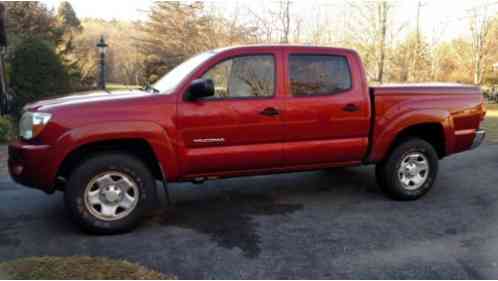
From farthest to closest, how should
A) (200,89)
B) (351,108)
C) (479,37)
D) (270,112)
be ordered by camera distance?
(479,37) < (351,108) < (270,112) < (200,89)

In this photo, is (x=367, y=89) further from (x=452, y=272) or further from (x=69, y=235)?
(x=69, y=235)

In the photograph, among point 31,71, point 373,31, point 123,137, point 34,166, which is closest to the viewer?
point 34,166

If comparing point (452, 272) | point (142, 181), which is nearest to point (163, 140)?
point (142, 181)

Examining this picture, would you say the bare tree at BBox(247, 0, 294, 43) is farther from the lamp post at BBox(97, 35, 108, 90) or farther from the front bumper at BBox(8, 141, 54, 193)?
the front bumper at BBox(8, 141, 54, 193)

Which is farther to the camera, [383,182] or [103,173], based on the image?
[383,182]

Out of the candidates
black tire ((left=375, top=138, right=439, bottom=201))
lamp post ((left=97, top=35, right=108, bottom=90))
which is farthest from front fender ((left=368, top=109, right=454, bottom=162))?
lamp post ((left=97, top=35, right=108, bottom=90))

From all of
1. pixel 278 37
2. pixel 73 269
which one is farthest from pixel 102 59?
pixel 73 269

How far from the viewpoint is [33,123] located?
3.91 metres

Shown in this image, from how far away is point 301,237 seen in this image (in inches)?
163

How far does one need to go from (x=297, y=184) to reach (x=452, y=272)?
9.58 feet

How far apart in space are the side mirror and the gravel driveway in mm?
1390

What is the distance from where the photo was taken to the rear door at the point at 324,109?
4.66m

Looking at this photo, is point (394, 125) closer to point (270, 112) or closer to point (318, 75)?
point (318, 75)

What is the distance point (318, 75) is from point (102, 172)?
2631mm
